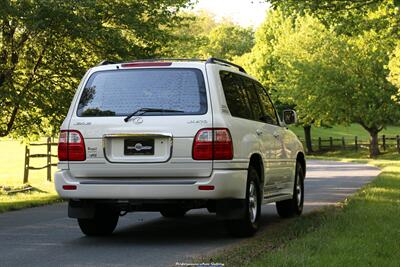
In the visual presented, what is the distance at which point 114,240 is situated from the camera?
925cm

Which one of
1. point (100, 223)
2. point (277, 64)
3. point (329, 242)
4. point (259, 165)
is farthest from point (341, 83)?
point (329, 242)

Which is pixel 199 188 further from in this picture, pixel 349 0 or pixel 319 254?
pixel 349 0

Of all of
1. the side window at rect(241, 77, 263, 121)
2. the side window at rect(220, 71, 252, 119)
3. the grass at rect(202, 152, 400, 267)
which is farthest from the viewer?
the side window at rect(241, 77, 263, 121)

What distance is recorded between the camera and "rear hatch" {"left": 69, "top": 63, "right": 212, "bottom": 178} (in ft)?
27.4

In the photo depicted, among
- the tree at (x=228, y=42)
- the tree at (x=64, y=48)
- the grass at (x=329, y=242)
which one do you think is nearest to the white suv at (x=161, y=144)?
the grass at (x=329, y=242)

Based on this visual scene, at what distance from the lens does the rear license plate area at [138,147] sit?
847 cm

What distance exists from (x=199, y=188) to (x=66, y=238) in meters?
2.23

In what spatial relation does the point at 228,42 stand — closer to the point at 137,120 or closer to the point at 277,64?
the point at 277,64

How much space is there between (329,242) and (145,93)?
2.78 meters

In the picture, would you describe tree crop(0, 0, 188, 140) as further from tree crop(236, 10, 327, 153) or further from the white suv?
tree crop(236, 10, 327, 153)

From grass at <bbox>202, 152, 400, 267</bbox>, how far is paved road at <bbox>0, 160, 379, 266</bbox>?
528 mm

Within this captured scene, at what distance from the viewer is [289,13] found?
19.6 m

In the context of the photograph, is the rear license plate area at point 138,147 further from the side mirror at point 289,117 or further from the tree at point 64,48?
the tree at point 64,48

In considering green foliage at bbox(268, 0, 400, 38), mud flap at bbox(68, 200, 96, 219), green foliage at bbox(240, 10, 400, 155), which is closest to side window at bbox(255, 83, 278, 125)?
mud flap at bbox(68, 200, 96, 219)
